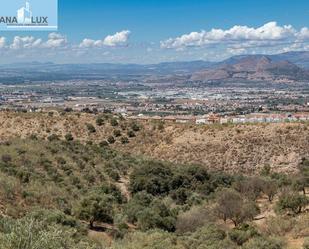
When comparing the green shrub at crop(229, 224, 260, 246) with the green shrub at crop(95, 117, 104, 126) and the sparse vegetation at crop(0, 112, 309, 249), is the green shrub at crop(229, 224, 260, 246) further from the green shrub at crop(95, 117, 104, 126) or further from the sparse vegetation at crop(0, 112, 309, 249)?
the green shrub at crop(95, 117, 104, 126)

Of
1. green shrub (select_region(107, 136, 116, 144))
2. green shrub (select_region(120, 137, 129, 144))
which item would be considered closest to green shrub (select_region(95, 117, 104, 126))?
green shrub (select_region(107, 136, 116, 144))

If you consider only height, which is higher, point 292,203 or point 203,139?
point 292,203

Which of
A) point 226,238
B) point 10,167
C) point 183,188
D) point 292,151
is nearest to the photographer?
point 226,238

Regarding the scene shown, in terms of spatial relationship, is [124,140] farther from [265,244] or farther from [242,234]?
[265,244]

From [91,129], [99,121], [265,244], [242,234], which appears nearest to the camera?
[265,244]

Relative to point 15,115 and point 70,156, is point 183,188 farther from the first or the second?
point 15,115

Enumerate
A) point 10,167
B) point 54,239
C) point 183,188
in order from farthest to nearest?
1. point 183,188
2. point 10,167
3. point 54,239

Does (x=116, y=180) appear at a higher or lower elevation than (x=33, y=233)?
lower

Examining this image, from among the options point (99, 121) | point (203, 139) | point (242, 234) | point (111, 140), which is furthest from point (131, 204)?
point (99, 121)

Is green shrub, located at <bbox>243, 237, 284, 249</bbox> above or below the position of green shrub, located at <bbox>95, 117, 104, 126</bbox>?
below

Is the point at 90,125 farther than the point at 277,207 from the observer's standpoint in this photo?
Yes

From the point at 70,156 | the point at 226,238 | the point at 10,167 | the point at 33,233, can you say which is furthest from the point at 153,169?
the point at 33,233
